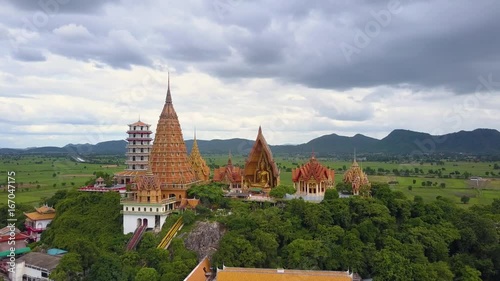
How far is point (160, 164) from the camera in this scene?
4544 centimetres

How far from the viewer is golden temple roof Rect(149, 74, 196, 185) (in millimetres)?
45094

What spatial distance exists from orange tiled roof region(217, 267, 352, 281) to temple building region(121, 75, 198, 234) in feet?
42.0

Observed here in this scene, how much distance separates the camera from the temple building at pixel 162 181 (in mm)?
40625

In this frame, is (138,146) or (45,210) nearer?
(45,210)

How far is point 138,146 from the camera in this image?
165 ft

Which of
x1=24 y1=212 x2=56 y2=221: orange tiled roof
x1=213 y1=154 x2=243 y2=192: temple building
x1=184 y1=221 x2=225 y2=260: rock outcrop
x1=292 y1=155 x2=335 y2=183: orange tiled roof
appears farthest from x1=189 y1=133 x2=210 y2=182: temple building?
x1=24 y1=212 x2=56 y2=221: orange tiled roof

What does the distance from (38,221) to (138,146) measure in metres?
13.1

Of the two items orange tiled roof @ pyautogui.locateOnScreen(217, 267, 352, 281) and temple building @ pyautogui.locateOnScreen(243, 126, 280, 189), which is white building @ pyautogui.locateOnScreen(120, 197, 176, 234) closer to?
temple building @ pyautogui.locateOnScreen(243, 126, 280, 189)

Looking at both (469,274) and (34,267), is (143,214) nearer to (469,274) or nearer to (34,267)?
(34,267)

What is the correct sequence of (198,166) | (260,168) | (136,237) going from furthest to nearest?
(198,166), (260,168), (136,237)

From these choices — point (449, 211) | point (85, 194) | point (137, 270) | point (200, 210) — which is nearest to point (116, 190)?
point (85, 194)

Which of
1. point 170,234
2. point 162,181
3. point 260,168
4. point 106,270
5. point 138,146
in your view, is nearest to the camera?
point 106,270

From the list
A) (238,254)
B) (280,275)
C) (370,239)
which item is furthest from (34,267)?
(370,239)

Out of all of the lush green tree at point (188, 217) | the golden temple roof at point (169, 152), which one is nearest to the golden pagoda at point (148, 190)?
the golden temple roof at point (169, 152)
